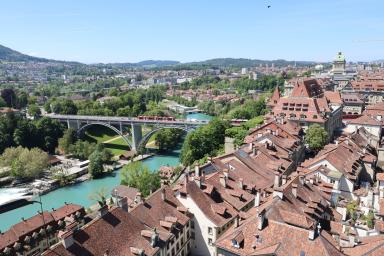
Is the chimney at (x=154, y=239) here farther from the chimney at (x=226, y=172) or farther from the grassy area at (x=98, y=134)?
the grassy area at (x=98, y=134)

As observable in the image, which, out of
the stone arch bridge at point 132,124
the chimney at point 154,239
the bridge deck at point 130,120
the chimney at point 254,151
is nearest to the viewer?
the chimney at point 154,239

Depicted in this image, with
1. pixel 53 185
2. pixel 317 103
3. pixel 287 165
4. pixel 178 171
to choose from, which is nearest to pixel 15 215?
pixel 53 185

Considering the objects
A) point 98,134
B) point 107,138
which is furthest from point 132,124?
point 98,134

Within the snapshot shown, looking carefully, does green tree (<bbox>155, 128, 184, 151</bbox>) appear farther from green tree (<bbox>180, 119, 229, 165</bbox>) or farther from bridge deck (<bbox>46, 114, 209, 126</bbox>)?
green tree (<bbox>180, 119, 229, 165</bbox>)

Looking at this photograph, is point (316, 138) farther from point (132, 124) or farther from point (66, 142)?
point (66, 142)

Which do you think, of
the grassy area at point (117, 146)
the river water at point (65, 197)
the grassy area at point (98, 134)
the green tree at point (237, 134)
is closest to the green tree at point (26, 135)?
the grassy area at point (98, 134)
